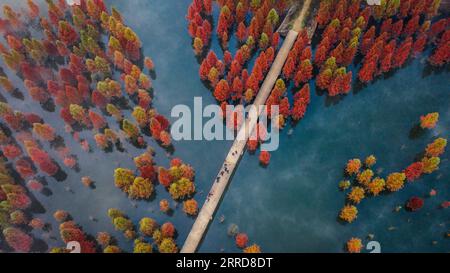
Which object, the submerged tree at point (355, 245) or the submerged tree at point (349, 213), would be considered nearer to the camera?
the submerged tree at point (355, 245)

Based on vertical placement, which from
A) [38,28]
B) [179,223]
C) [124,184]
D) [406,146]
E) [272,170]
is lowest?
[179,223]

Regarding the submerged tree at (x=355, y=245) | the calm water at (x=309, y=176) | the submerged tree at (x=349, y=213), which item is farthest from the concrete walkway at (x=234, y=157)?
the submerged tree at (x=355, y=245)

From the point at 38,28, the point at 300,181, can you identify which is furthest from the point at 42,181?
the point at 300,181

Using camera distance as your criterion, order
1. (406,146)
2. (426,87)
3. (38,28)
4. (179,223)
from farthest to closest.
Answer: (38,28), (426,87), (406,146), (179,223)

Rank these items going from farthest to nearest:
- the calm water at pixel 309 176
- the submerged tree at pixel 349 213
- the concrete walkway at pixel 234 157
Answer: the calm water at pixel 309 176 → the concrete walkway at pixel 234 157 → the submerged tree at pixel 349 213

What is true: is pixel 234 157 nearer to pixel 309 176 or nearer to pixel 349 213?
pixel 309 176

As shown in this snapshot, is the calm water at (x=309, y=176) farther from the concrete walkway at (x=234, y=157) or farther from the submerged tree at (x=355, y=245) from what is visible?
the submerged tree at (x=355, y=245)

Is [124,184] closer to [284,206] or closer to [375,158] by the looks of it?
[284,206]

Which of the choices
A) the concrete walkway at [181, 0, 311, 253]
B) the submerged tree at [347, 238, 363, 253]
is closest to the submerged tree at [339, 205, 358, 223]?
the submerged tree at [347, 238, 363, 253]
